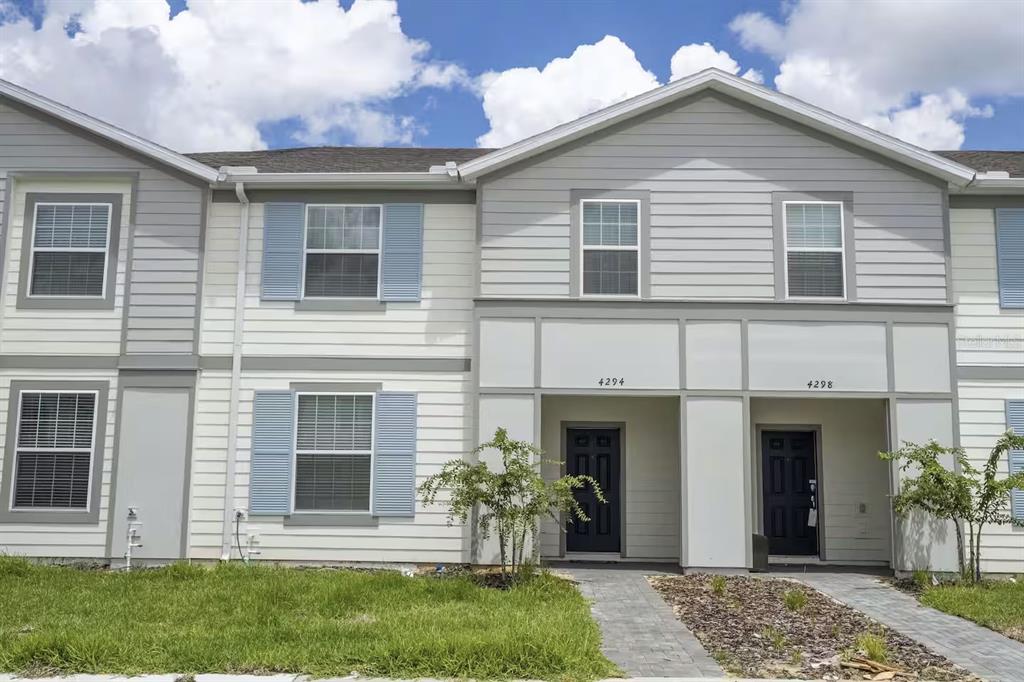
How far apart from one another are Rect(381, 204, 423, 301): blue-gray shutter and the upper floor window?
2.35m

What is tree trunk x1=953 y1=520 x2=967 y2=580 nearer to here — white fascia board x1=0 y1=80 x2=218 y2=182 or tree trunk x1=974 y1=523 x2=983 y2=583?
tree trunk x1=974 y1=523 x2=983 y2=583

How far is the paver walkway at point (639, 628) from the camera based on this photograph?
698 centimetres

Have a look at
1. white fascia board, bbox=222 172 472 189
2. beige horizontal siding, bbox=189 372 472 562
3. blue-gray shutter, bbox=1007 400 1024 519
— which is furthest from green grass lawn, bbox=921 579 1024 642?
white fascia board, bbox=222 172 472 189

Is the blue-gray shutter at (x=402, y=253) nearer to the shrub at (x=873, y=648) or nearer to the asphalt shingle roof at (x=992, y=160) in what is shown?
the shrub at (x=873, y=648)

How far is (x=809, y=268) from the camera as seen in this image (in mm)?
12250

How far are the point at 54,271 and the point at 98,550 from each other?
4021 mm

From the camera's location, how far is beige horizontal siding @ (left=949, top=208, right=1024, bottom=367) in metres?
12.3

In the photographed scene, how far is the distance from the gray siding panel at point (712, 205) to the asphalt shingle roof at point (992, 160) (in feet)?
5.99

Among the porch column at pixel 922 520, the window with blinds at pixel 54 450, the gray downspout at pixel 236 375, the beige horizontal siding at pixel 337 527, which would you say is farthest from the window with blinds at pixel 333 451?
the porch column at pixel 922 520

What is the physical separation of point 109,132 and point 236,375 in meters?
3.90

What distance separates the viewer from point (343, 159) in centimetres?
1447

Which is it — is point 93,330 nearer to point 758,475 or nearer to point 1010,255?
point 758,475

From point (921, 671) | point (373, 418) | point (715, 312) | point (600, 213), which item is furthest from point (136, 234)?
point (921, 671)

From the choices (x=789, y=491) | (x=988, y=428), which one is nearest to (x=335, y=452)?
(x=789, y=491)
